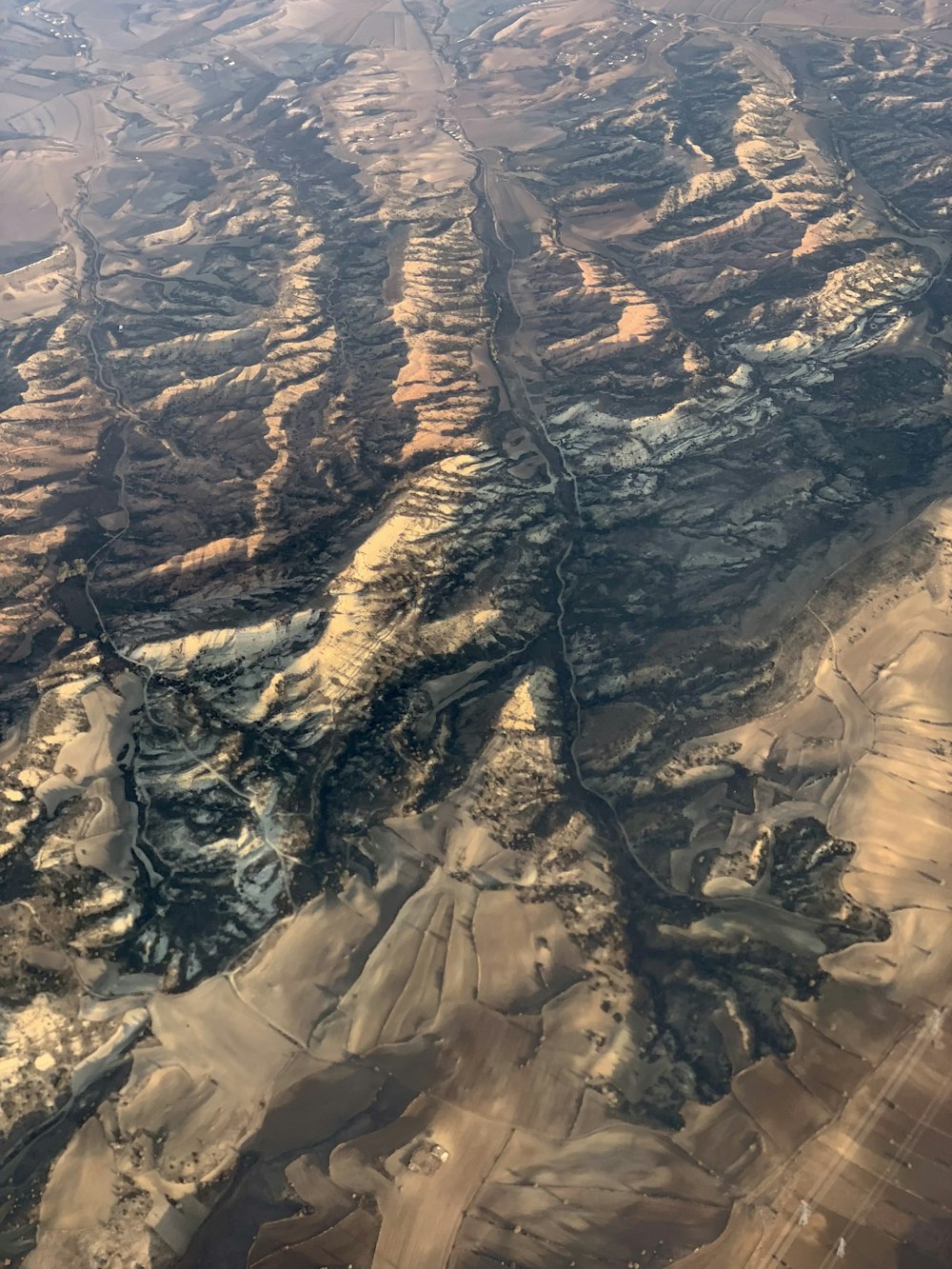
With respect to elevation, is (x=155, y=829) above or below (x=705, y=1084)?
above

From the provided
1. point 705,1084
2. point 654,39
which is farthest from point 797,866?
point 654,39

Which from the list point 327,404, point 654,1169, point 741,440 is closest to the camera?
point 654,1169

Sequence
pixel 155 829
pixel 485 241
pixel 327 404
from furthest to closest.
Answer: pixel 485 241, pixel 327 404, pixel 155 829

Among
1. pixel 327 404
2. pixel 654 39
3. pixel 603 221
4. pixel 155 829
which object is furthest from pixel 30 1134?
pixel 654 39

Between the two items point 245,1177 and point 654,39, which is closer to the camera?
point 245,1177

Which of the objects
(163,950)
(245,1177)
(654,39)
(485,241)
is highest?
(654,39)

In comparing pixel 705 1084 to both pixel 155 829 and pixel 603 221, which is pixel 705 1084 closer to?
pixel 155 829
